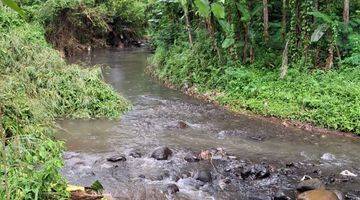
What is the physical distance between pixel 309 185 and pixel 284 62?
670 centimetres

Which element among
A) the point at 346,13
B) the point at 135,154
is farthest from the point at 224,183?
the point at 346,13

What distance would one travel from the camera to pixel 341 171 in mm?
8148

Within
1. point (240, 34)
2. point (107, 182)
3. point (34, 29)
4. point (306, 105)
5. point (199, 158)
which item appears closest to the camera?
point (107, 182)

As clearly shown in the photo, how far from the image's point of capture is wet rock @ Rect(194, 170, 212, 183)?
768 centimetres

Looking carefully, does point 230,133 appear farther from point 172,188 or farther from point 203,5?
point 203,5

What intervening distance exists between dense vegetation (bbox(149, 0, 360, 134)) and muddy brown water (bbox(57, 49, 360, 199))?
0.77 m

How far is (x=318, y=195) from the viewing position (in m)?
6.77

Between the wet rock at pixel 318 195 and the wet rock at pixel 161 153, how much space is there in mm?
2853

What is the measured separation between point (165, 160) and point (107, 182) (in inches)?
57.3

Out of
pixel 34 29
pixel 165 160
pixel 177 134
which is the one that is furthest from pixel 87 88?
pixel 34 29

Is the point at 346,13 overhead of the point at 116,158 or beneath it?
overhead

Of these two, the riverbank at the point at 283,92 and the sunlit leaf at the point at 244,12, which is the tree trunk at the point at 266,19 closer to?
the sunlit leaf at the point at 244,12

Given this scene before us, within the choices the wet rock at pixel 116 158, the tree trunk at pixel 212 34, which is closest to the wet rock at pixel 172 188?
the wet rock at pixel 116 158

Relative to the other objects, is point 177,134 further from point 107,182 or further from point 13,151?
point 13,151
